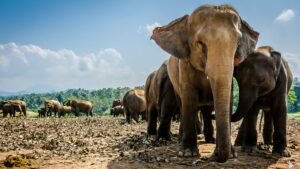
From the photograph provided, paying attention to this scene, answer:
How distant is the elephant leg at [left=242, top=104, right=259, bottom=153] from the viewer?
8508mm

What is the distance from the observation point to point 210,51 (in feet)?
21.6

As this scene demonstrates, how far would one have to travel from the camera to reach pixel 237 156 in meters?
7.88

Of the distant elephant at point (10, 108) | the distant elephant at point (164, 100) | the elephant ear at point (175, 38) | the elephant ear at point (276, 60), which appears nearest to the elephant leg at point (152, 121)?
the distant elephant at point (164, 100)

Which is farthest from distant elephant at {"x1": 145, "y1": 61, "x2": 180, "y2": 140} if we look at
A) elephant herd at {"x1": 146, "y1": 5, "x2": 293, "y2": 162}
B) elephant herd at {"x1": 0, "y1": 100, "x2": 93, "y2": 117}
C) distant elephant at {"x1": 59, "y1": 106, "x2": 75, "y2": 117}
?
distant elephant at {"x1": 59, "y1": 106, "x2": 75, "y2": 117}

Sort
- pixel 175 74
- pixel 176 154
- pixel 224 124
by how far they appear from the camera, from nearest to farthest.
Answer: pixel 224 124, pixel 176 154, pixel 175 74

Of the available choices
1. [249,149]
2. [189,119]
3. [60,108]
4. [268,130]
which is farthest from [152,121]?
[60,108]

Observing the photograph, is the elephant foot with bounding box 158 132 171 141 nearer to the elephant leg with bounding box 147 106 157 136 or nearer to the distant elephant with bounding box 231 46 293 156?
the elephant leg with bounding box 147 106 157 136

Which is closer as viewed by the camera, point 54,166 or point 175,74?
point 54,166

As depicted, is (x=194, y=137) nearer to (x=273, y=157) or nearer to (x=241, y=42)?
(x=273, y=157)

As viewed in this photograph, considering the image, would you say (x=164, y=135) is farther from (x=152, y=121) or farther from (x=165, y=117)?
(x=152, y=121)

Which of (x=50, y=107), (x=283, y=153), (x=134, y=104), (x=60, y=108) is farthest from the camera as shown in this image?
(x=60, y=108)

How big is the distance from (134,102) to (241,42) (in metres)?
19.4

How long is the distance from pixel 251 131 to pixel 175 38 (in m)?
2.68

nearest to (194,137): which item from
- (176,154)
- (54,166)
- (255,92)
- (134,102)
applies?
(176,154)
